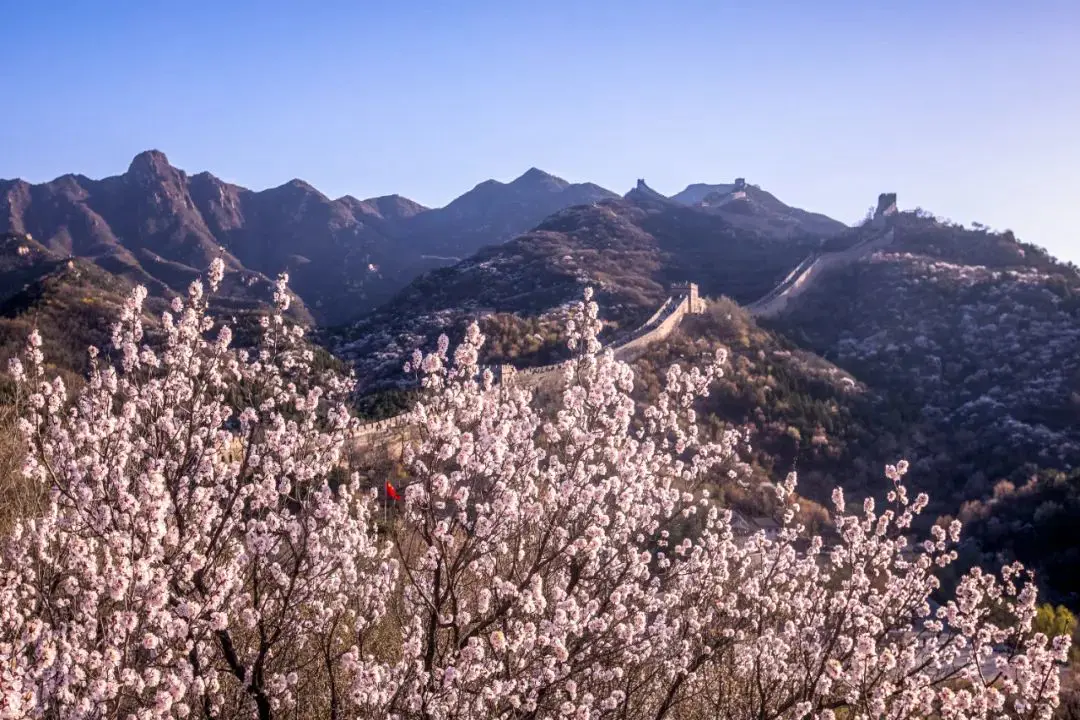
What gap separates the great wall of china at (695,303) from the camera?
80.6 ft

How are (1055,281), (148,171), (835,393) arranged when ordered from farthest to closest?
(148,171) < (1055,281) < (835,393)

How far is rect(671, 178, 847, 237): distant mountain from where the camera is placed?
97.9 meters

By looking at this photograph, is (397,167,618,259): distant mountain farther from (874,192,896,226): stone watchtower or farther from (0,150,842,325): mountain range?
(874,192,896,226): stone watchtower

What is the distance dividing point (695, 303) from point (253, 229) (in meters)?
89.0

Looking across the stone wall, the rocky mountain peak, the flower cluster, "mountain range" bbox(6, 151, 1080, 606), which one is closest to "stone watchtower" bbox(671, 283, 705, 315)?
"mountain range" bbox(6, 151, 1080, 606)

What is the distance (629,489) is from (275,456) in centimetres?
268

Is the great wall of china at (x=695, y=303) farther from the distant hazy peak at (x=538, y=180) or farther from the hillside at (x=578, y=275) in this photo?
the distant hazy peak at (x=538, y=180)

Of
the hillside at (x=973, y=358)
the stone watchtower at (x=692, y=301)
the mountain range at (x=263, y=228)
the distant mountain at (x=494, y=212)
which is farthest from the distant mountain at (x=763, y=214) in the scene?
the stone watchtower at (x=692, y=301)

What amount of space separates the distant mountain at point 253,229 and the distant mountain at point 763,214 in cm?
2822

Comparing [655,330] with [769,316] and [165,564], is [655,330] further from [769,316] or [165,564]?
[165,564]

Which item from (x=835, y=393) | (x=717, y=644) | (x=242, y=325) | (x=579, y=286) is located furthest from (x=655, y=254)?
(x=717, y=644)

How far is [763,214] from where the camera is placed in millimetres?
105375

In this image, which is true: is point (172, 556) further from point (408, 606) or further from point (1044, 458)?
point (1044, 458)

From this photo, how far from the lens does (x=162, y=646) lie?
168 inches
